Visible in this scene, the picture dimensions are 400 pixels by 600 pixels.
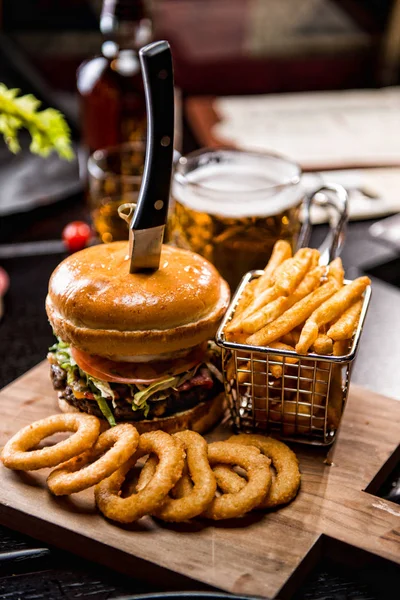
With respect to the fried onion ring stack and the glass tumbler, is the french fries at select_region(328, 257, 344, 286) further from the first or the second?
the glass tumbler

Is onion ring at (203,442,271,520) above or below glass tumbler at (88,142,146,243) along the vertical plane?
below

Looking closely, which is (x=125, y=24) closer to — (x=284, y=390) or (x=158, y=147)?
(x=158, y=147)

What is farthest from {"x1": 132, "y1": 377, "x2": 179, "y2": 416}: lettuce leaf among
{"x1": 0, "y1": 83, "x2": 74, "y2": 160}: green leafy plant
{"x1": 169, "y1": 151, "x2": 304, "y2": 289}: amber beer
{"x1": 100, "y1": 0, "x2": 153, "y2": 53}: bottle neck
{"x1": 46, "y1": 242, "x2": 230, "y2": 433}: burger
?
{"x1": 100, "y1": 0, "x2": 153, "y2": 53}: bottle neck

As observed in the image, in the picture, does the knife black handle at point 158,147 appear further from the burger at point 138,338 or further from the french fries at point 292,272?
the french fries at point 292,272

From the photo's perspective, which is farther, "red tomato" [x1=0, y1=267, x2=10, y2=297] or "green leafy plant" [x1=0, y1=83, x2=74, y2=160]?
"red tomato" [x1=0, y1=267, x2=10, y2=297]

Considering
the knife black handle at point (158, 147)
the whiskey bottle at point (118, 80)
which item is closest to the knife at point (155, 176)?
the knife black handle at point (158, 147)

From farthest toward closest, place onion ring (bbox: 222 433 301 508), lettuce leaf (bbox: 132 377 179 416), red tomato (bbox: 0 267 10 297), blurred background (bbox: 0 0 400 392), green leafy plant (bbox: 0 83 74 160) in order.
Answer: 1. blurred background (bbox: 0 0 400 392)
2. red tomato (bbox: 0 267 10 297)
3. green leafy plant (bbox: 0 83 74 160)
4. lettuce leaf (bbox: 132 377 179 416)
5. onion ring (bbox: 222 433 301 508)

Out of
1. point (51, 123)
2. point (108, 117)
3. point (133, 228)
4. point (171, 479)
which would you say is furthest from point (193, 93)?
point (171, 479)
